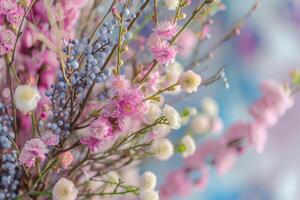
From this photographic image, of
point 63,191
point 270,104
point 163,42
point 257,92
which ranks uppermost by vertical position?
point 257,92

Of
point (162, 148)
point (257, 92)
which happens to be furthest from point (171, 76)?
point (257, 92)

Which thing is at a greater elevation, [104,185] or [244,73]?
[244,73]

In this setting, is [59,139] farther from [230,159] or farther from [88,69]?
[230,159]

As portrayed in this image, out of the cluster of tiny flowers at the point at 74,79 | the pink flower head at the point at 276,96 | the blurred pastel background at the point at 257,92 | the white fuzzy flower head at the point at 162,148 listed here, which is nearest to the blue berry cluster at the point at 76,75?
the cluster of tiny flowers at the point at 74,79

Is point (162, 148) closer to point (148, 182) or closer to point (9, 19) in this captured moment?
point (148, 182)

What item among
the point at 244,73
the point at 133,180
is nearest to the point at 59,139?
the point at 133,180

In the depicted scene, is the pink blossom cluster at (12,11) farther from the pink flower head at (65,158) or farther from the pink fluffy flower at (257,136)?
the pink fluffy flower at (257,136)
